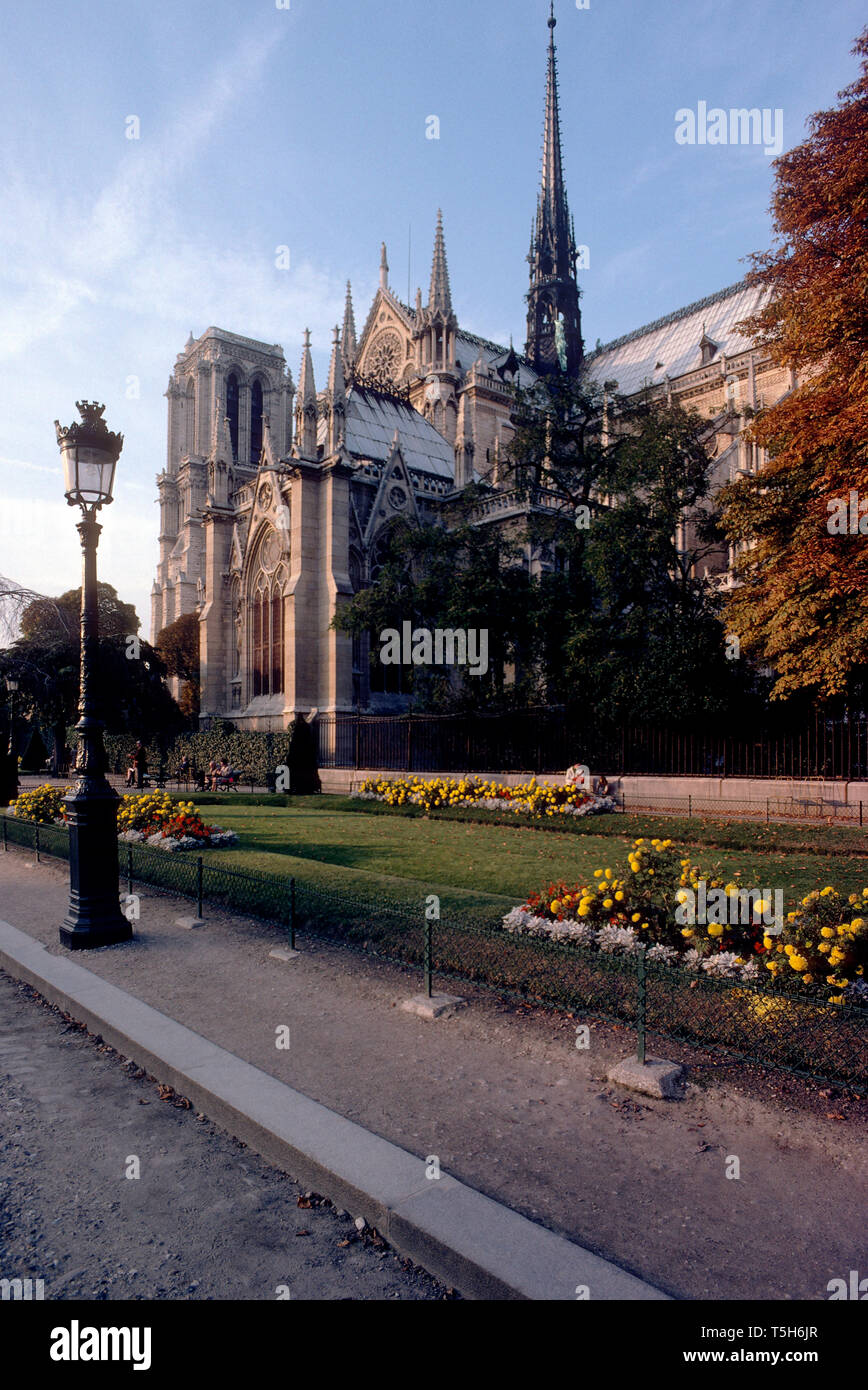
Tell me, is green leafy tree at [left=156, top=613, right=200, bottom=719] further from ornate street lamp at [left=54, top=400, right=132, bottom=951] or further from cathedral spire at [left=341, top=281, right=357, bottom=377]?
ornate street lamp at [left=54, top=400, right=132, bottom=951]

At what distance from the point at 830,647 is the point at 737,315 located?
1626 inches

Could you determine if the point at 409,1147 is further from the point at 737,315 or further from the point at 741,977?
the point at 737,315

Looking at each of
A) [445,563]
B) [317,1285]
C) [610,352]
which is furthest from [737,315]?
[317,1285]

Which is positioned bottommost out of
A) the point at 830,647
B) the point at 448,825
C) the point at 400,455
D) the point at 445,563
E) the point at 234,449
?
the point at 448,825

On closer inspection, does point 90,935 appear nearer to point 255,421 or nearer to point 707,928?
point 707,928

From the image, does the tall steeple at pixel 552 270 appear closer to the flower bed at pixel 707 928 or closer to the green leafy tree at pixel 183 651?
the green leafy tree at pixel 183 651

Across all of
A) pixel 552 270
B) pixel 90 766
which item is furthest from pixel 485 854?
pixel 552 270

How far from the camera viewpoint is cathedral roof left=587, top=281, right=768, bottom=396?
47.7 m

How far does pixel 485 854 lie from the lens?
42.2 feet

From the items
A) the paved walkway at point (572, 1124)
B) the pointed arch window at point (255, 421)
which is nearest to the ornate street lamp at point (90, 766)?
the paved walkway at point (572, 1124)

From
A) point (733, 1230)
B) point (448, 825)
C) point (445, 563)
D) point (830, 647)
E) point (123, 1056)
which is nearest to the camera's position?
point (733, 1230)

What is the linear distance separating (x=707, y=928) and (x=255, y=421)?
6921 cm

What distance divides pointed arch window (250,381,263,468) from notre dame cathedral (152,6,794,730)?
26 cm

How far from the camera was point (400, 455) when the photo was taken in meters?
37.1
